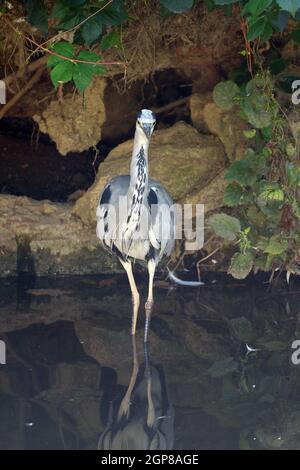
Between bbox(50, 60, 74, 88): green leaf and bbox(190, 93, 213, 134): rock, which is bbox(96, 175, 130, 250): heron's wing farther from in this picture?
bbox(50, 60, 74, 88): green leaf

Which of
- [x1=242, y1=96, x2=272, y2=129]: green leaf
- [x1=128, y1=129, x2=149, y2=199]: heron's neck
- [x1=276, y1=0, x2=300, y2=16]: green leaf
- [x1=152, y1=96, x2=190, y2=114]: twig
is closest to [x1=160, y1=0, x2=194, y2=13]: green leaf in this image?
[x1=276, y1=0, x2=300, y2=16]: green leaf

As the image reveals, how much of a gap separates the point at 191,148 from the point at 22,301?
4.65ft

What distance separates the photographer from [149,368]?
435cm

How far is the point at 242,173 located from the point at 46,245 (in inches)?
53.3

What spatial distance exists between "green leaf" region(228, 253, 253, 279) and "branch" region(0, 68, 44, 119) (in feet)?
5.40

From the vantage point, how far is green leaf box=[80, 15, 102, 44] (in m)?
3.61

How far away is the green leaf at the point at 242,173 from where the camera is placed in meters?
5.10

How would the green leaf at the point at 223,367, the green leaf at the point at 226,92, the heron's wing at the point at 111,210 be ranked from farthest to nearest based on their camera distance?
1. the green leaf at the point at 226,92
2. the heron's wing at the point at 111,210
3. the green leaf at the point at 223,367

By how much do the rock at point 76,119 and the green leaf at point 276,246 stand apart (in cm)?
156

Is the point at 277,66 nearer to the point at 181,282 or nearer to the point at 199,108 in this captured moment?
the point at 199,108

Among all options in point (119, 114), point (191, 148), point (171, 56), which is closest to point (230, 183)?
point (191, 148)

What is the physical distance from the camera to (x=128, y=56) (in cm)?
548

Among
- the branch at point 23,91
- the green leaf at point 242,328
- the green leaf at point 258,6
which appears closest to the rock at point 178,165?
the branch at point 23,91

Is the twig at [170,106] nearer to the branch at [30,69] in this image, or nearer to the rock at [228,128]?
the rock at [228,128]
